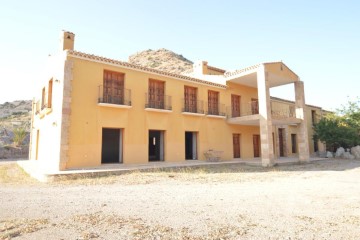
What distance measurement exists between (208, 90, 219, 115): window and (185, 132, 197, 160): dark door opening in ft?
7.16

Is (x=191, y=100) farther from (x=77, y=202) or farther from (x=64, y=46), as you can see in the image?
(x=77, y=202)

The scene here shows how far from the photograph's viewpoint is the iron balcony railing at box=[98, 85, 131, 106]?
11945 mm

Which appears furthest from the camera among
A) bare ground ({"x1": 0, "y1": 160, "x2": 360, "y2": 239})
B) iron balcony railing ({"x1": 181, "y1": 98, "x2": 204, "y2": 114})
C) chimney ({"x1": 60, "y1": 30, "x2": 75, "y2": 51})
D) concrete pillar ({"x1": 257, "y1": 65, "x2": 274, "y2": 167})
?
iron balcony railing ({"x1": 181, "y1": 98, "x2": 204, "y2": 114})

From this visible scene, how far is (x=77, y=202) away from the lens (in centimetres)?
550

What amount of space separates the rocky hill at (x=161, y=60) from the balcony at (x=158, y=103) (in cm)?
4071

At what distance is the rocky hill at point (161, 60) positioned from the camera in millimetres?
55869

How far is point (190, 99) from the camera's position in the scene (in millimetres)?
15703

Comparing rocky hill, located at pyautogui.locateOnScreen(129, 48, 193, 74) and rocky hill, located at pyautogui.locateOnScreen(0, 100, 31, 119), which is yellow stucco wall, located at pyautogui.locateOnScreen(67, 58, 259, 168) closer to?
rocky hill, located at pyautogui.locateOnScreen(0, 100, 31, 119)

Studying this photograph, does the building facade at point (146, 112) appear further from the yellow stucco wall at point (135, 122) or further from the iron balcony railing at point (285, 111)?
the iron balcony railing at point (285, 111)

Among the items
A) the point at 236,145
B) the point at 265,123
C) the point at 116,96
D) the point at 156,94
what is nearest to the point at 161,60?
the point at 236,145

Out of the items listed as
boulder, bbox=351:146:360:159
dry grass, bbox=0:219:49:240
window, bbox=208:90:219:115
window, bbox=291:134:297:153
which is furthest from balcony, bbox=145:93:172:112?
boulder, bbox=351:146:360:159

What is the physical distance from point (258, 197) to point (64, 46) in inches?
472

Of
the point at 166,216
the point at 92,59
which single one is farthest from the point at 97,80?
the point at 166,216

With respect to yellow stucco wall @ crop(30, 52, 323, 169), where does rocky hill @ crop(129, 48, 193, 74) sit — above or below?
above
